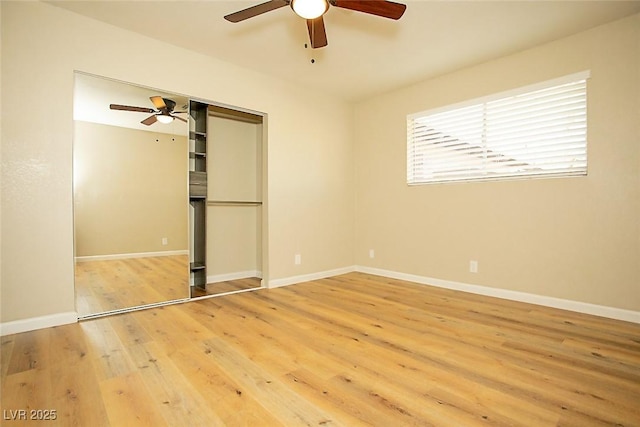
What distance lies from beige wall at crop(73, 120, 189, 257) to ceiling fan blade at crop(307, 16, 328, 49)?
178 centimetres

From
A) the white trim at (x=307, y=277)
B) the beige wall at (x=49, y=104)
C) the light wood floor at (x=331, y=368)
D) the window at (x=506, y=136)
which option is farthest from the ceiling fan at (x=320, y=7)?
the white trim at (x=307, y=277)

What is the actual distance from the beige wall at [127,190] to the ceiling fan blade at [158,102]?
0.27 metres

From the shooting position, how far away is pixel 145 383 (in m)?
1.71

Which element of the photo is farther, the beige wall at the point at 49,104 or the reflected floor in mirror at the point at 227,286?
the reflected floor in mirror at the point at 227,286

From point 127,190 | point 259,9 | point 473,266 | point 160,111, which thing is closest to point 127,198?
point 127,190

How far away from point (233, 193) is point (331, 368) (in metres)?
3.00

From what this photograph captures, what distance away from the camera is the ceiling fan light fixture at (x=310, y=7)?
200 centimetres

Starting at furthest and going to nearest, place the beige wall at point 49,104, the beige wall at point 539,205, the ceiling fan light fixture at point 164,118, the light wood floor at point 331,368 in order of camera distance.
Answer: the ceiling fan light fixture at point 164,118
the beige wall at point 539,205
the beige wall at point 49,104
the light wood floor at point 331,368

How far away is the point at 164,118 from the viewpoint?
3.28 metres

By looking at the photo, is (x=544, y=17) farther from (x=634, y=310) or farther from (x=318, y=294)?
(x=318, y=294)

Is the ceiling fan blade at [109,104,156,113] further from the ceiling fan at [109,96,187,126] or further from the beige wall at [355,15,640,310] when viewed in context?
the beige wall at [355,15,640,310]

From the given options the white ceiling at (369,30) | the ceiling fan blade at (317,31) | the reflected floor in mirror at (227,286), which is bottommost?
the reflected floor in mirror at (227,286)

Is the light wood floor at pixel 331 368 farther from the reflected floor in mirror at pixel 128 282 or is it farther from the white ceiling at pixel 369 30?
the white ceiling at pixel 369 30

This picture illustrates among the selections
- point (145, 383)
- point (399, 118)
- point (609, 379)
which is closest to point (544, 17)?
point (399, 118)
